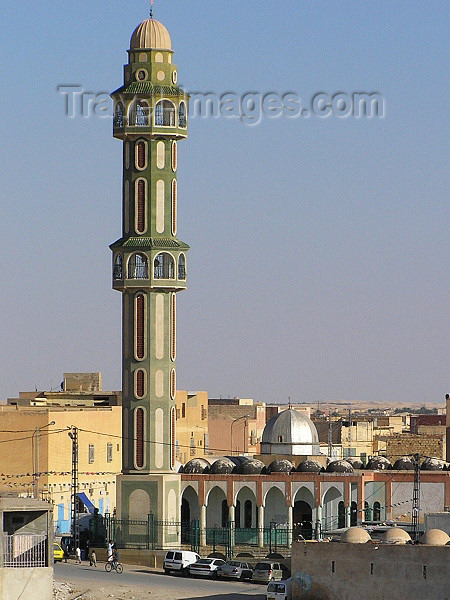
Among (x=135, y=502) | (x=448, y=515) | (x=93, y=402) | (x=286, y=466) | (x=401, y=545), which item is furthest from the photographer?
(x=93, y=402)

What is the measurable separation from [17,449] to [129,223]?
15.1 meters

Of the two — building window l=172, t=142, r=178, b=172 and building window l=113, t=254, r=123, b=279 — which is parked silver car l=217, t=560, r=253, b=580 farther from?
building window l=172, t=142, r=178, b=172

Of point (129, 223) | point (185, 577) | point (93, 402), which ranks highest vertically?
point (129, 223)

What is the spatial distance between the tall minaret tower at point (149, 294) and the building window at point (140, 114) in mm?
44

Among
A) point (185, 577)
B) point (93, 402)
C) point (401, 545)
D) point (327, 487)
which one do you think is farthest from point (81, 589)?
point (93, 402)

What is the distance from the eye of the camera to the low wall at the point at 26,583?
4700cm

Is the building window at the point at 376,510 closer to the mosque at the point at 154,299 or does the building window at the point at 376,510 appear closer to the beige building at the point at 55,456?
the mosque at the point at 154,299

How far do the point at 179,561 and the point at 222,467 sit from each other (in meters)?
12.5

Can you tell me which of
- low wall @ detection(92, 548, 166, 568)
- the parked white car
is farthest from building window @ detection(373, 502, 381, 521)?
the parked white car

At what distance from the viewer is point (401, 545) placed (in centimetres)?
5219

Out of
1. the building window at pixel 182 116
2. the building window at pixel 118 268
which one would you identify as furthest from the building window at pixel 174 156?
the building window at pixel 118 268

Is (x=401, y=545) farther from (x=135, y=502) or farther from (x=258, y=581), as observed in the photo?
(x=135, y=502)

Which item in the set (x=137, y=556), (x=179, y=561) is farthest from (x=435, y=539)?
(x=137, y=556)

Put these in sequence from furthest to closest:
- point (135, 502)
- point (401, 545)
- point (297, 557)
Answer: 1. point (135, 502)
2. point (297, 557)
3. point (401, 545)
